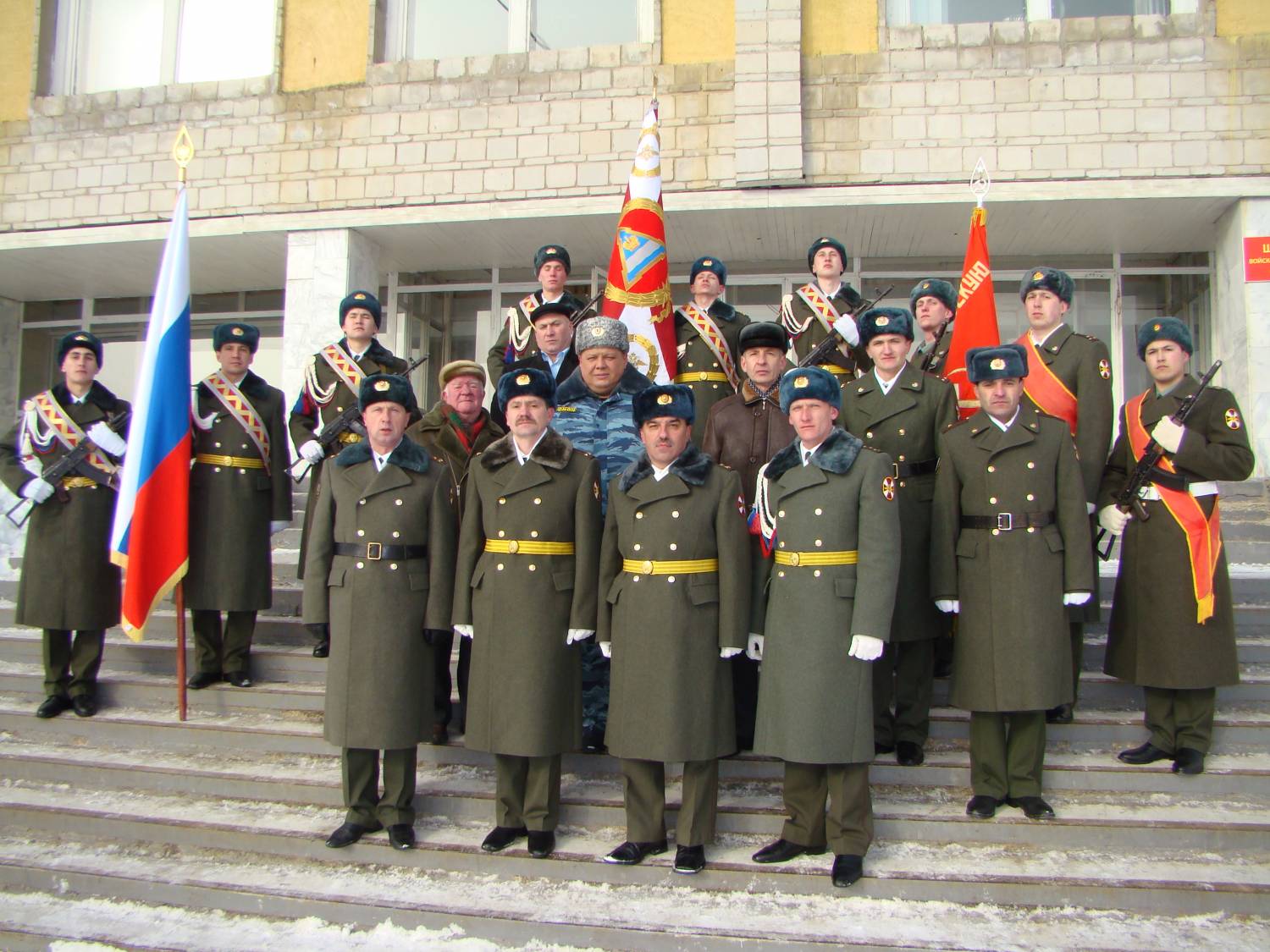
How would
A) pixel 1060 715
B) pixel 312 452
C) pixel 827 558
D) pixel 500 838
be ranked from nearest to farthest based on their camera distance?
pixel 827 558
pixel 500 838
pixel 1060 715
pixel 312 452

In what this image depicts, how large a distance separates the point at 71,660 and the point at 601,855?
3564 mm

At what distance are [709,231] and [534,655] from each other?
6.51 metres

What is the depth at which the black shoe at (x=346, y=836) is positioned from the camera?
13.3 feet

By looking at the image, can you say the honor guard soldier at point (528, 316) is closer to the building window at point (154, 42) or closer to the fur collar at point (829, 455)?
the fur collar at point (829, 455)

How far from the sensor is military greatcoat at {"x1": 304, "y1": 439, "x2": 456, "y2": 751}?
4.02 m

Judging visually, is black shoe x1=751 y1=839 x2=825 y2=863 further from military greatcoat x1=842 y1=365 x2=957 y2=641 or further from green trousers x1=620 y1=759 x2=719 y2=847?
military greatcoat x1=842 y1=365 x2=957 y2=641

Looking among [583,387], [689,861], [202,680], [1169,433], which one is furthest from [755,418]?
[202,680]

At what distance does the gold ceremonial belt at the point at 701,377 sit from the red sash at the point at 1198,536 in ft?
7.68

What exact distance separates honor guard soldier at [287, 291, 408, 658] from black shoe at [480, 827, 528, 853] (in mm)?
2191

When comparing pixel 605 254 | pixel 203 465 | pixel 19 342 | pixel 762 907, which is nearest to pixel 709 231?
pixel 605 254

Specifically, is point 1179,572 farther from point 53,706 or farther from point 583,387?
point 53,706

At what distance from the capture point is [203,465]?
559cm

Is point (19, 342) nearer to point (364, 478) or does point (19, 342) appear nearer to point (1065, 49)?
point (364, 478)

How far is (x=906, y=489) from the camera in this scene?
177 inches
